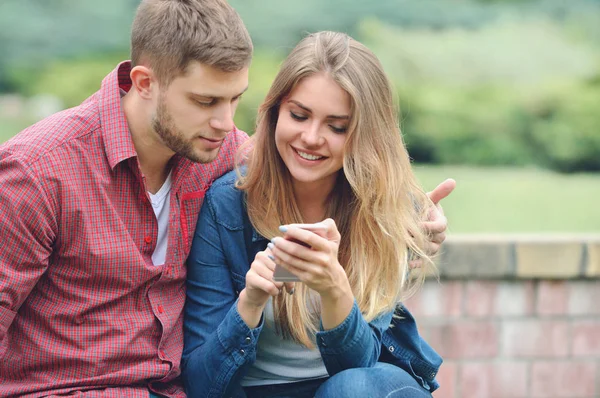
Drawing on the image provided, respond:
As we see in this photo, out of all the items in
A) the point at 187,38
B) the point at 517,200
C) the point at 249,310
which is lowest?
the point at 517,200

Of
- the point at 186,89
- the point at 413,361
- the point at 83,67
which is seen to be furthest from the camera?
the point at 83,67

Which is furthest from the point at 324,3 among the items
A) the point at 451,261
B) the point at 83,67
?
the point at 451,261

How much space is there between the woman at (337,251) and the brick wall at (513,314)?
112cm

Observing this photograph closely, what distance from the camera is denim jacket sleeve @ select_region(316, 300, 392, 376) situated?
2.92 meters

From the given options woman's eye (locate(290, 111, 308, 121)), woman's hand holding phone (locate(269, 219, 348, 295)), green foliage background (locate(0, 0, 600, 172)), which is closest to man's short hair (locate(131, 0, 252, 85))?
woman's eye (locate(290, 111, 308, 121))

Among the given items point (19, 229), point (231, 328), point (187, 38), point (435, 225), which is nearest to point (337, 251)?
point (231, 328)

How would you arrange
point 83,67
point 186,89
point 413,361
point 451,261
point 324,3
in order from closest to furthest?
point 186,89
point 413,361
point 451,261
point 83,67
point 324,3

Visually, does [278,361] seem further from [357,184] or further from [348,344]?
[357,184]

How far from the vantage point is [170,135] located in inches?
114

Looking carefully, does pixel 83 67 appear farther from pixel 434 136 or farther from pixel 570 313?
pixel 570 313

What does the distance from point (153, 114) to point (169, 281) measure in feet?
1.66

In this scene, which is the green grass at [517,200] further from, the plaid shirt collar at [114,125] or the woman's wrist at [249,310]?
the plaid shirt collar at [114,125]

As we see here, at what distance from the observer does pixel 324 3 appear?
607 centimetres

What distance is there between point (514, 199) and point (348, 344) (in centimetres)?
267
